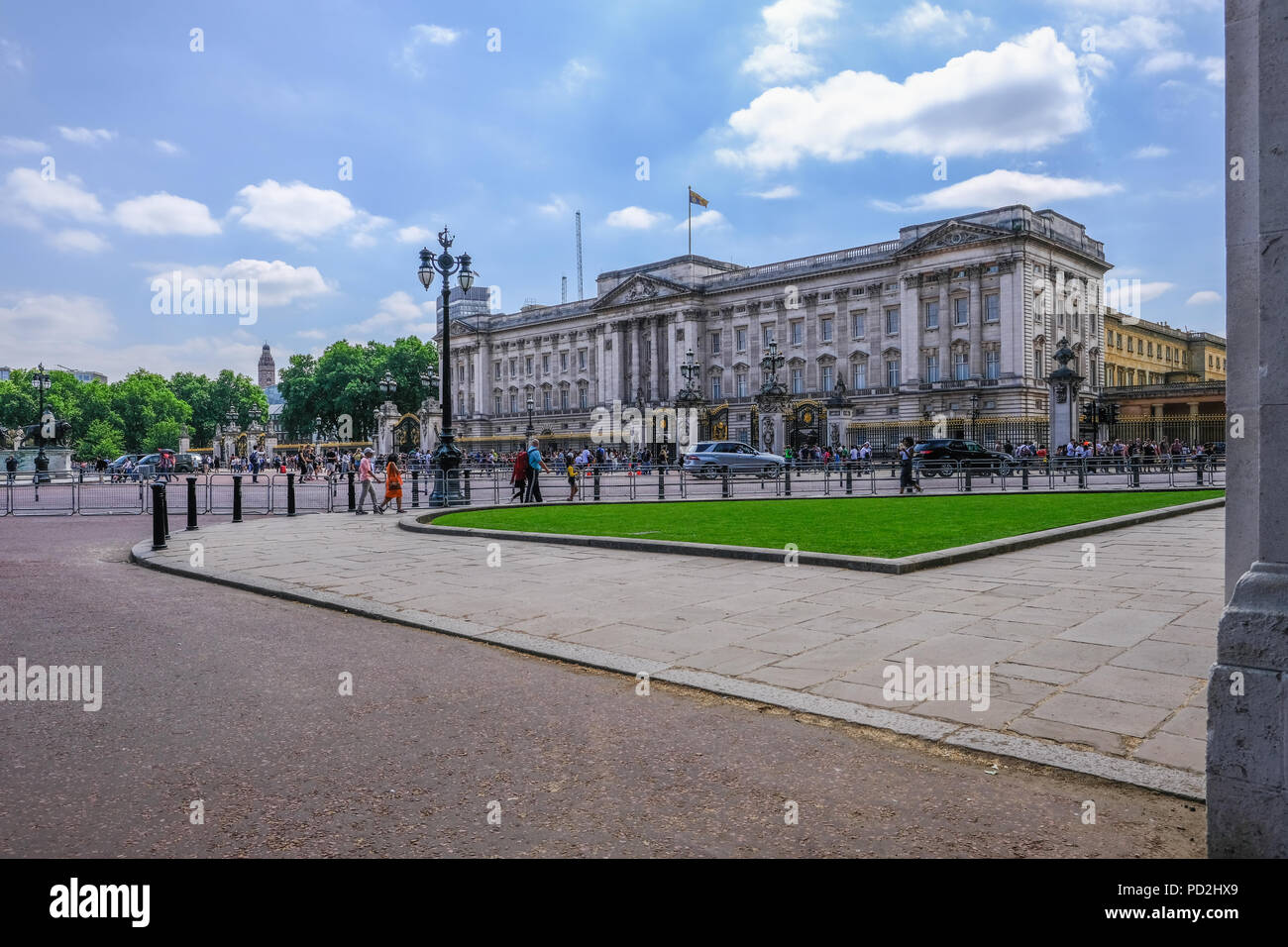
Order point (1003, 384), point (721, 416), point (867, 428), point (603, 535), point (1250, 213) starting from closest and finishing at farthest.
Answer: point (1250, 213), point (603, 535), point (1003, 384), point (867, 428), point (721, 416)

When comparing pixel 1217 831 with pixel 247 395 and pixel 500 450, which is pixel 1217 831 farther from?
pixel 247 395

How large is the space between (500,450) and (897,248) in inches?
1964

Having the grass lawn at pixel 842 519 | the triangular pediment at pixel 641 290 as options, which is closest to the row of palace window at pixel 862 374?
the triangular pediment at pixel 641 290

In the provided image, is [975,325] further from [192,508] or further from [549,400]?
[192,508]

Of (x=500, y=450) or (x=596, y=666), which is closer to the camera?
(x=596, y=666)

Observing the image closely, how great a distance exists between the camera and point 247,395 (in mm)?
135875

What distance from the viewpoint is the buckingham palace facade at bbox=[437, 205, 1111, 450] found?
207 feet

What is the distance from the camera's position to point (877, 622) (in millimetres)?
6836

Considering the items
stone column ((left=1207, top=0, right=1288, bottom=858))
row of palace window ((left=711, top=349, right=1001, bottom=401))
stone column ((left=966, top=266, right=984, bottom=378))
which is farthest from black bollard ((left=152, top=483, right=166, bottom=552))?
stone column ((left=966, top=266, right=984, bottom=378))

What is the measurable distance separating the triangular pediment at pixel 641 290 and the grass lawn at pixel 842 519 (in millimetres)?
64557

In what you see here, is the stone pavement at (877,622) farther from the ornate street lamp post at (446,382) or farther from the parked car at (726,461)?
the parked car at (726,461)
